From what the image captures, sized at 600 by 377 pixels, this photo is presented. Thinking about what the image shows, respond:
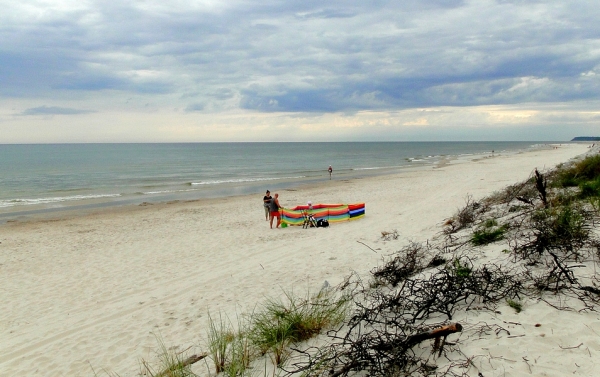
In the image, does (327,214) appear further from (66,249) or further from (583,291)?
(583,291)

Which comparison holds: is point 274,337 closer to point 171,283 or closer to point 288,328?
point 288,328

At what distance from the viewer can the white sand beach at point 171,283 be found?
333cm

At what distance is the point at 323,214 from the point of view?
14273 mm

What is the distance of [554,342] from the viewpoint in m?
3.09

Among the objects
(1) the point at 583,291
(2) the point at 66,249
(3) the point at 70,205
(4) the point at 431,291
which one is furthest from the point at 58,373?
(3) the point at 70,205

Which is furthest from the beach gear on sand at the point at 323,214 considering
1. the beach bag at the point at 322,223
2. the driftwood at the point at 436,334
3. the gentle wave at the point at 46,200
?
the gentle wave at the point at 46,200

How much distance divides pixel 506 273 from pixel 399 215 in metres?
10.7

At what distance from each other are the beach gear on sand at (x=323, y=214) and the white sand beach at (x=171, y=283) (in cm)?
52

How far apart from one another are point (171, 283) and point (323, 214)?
279 inches

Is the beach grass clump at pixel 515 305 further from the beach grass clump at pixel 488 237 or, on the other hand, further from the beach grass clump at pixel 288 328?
the beach grass clump at pixel 488 237

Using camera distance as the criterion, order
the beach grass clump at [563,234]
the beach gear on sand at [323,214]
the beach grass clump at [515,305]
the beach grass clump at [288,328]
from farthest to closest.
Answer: the beach gear on sand at [323,214]
the beach grass clump at [563,234]
the beach grass clump at [288,328]
the beach grass clump at [515,305]

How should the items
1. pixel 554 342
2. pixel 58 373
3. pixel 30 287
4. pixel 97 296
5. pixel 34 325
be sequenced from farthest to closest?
pixel 30 287
pixel 97 296
pixel 34 325
pixel 58 373
pixel 554 342

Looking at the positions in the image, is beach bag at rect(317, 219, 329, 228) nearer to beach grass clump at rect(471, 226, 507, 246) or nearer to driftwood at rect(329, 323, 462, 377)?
beach grass clump at rect(471, 226, 507, 246)

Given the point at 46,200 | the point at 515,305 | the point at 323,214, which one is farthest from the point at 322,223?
the point at 46,200
